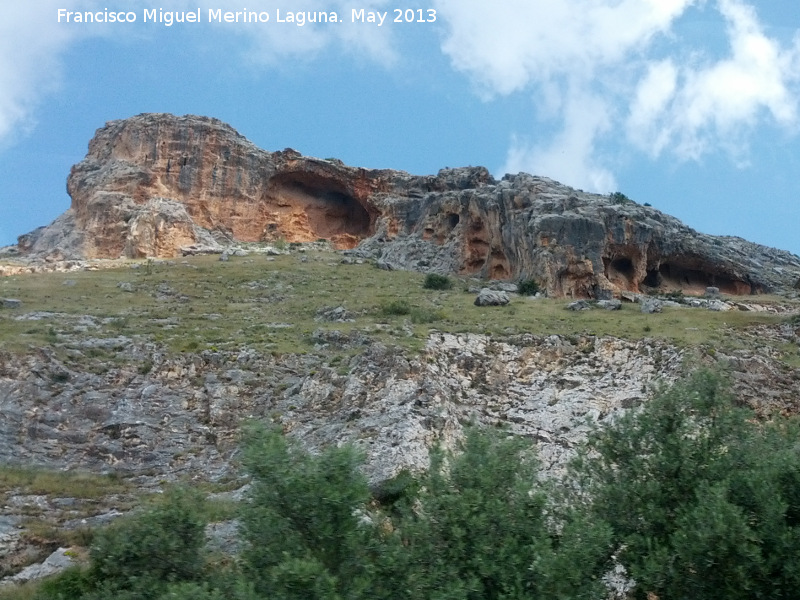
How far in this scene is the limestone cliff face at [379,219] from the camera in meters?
50.6

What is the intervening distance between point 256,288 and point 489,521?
35.7 meters

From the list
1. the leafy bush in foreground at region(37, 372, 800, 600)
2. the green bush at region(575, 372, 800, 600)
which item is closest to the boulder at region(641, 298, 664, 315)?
the green bush at region(575, 372, 800, 600)

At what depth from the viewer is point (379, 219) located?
69125 mm

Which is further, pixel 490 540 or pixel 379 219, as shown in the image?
pixel 379 219

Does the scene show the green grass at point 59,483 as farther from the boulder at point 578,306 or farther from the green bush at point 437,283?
the green bush at point 437,283

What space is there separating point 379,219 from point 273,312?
31.0 meters

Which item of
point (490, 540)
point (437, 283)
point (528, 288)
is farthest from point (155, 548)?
point (437, 283)

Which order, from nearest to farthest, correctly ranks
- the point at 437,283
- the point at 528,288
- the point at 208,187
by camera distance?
the point at 528,288 → the point at 437,283 → the point at 208,187

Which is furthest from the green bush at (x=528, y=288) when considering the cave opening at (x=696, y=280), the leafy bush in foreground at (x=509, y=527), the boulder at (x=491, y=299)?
the leafy bush in foreground at (x=509, y=527)

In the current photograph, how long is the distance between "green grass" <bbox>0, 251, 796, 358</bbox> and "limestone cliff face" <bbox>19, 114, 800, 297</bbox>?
6.70 m

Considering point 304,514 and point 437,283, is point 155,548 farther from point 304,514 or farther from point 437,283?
point 437,283

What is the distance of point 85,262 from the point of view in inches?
2189

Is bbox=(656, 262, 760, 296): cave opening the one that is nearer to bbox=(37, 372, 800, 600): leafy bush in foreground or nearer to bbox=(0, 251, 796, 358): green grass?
bbox=(0, 251, 796, 358): green grass

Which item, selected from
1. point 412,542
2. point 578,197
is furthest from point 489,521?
point 578,197
